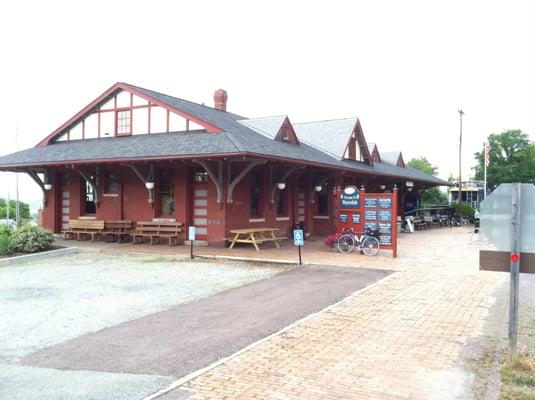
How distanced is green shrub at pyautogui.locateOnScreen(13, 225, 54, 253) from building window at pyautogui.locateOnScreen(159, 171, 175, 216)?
13.5 feet

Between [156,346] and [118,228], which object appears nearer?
[156,346]

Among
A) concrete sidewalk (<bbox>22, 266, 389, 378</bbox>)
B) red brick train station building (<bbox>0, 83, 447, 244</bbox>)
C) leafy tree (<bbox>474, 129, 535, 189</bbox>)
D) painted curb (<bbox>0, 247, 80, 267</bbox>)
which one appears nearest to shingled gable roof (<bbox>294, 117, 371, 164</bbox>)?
red brick train station building (<bbox>0, 83, 447, 244</bbox>)

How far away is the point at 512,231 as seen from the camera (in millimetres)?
4988

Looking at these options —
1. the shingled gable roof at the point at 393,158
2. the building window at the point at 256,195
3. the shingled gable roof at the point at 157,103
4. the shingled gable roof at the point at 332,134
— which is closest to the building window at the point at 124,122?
the shingled gable roof at the point at 157,103

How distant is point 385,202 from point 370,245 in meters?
1.33

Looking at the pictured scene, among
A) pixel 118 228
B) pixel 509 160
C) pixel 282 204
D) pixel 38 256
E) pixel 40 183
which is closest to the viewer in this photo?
pixel 38 256

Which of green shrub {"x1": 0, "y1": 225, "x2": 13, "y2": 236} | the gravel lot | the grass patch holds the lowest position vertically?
the gravel lot

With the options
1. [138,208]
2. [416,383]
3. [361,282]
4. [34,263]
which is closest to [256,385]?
[416,383]

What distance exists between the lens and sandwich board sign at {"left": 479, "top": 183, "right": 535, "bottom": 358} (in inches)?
195

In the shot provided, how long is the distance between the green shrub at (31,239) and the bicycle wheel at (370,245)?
31.1ft

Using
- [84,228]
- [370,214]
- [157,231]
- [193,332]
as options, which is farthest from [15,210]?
[193,332]

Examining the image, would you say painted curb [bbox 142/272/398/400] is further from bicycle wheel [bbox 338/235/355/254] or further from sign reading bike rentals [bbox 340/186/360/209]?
sign reading bike rentals [bbox 340/186/360/209]

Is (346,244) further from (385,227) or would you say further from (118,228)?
(118,228)

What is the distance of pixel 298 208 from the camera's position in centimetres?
2086
